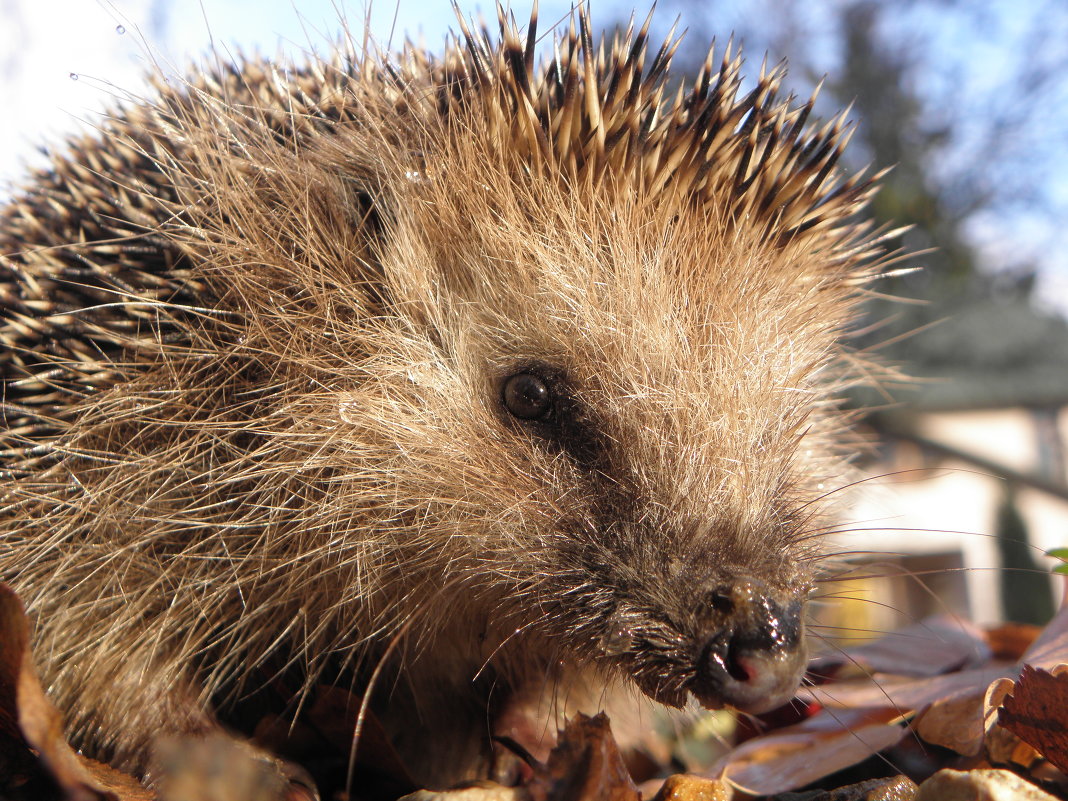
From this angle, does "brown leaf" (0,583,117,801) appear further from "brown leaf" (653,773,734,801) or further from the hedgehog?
"brown leaf" (653,773,734,801)

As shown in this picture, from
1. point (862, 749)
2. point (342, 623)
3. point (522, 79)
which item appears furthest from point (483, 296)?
point (862, 749)

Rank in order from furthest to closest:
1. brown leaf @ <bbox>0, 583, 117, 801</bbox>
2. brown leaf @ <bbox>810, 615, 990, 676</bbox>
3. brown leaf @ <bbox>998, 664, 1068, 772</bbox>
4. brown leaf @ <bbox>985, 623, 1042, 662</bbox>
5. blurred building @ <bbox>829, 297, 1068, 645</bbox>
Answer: blurred building @ <bbox>829, 297, 1068, 645</bbox>
brown leaf @ <bbox>985, 623, 1042, 662</bbox>
brown leaf @ <bbox>810, 615, 990, 676</bbox>
brown leaf @ <bbox>998, 664, 1068, 772</bbox>
brown leaf @ <bbox>0, 583, 117, 801</bbox>

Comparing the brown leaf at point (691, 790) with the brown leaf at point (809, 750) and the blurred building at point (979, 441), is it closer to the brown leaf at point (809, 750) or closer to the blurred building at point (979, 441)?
the brown leaf at point (809, 750)

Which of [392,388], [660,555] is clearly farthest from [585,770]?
[392,388]

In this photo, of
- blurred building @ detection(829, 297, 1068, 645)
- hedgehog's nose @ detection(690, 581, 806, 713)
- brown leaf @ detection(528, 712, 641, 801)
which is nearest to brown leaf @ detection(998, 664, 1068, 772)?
hedgehog's nose @ detection(690, 581, 806, 713)

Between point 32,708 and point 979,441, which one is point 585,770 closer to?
point 32,708

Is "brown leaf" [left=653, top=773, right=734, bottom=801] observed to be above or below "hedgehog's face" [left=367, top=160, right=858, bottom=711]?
below

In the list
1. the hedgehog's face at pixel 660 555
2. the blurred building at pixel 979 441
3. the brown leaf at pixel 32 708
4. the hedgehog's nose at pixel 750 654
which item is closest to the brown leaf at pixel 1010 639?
the hedgehog's face at pixel 660 555
